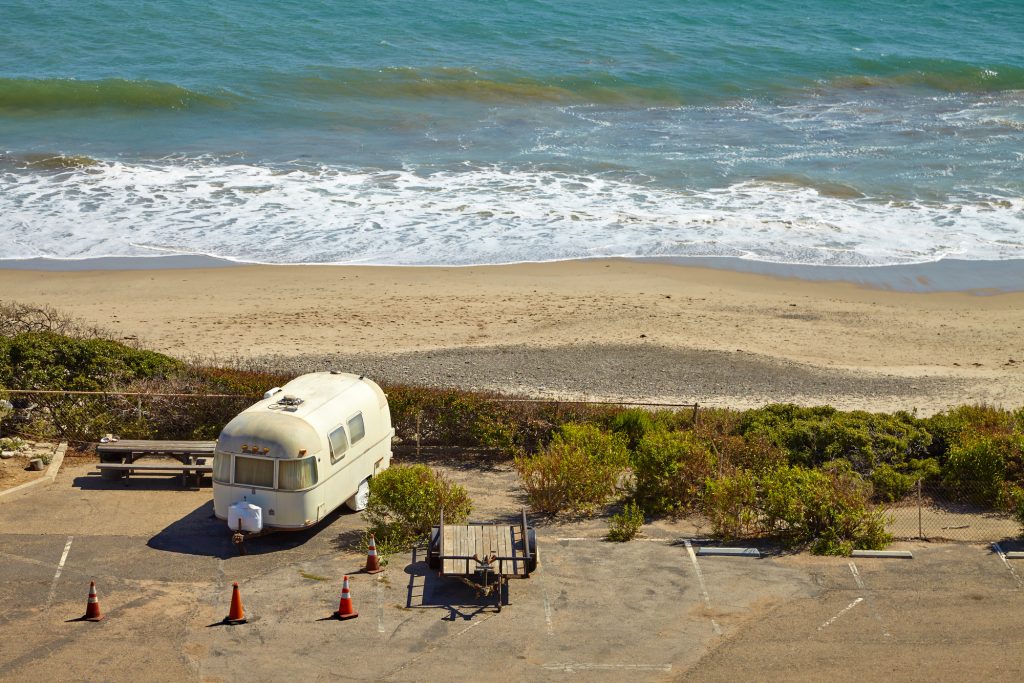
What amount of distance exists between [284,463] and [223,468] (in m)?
0.81

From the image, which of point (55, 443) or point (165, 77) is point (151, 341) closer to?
point (55, 443)

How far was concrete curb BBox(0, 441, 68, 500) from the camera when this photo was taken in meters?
15.6

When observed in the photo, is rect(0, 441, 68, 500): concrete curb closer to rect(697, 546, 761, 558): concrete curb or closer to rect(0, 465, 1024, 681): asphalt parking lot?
rect(0, 465, 1024, 681): asphalt parking lot

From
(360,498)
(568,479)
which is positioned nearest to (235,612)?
(360,498)


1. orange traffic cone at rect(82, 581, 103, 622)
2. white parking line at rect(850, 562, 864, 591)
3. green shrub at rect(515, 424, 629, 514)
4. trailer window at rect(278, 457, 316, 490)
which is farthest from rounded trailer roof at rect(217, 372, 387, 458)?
white parking line at rect(850, 562, 864, 591)

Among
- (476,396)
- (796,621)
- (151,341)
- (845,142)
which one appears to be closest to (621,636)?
(796,621)

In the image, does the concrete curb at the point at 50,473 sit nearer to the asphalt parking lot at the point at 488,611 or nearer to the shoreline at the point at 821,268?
the asphalt parking lot at the point at 488,611

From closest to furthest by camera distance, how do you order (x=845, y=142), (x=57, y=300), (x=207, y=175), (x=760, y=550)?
(x=760, y=550) < (x=57, y=300) < (x=207, y=175) < (x=845, y=142)

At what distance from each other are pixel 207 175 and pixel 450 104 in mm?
13638

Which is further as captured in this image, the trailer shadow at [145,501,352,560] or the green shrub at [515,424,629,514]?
the green shrub at [515,424,629,514]

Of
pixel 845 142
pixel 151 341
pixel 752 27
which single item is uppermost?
pixel 752 27

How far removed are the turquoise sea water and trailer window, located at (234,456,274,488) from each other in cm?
1681

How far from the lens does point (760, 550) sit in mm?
14305

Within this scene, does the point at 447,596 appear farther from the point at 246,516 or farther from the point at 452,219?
the point at 452,219
